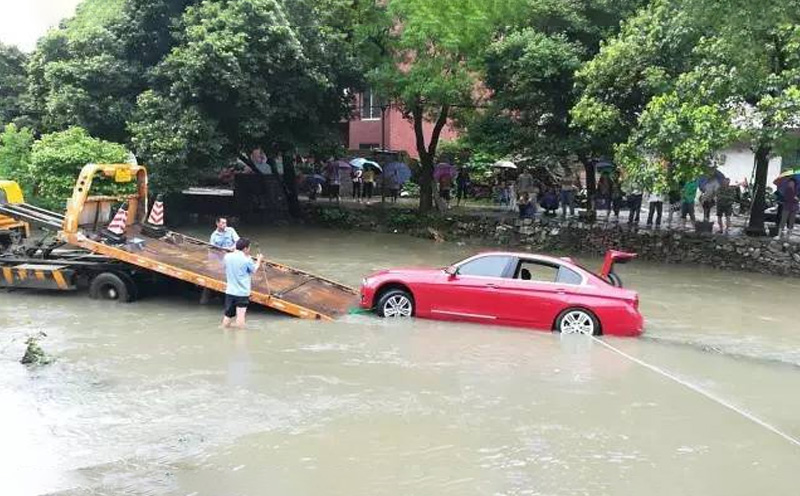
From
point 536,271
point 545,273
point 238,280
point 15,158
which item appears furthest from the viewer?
point 15,158

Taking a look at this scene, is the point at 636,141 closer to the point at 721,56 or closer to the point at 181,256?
the point at 721,56

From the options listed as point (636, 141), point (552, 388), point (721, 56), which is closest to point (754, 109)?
point (721, 56)

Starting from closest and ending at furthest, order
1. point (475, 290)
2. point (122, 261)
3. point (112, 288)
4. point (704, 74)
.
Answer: point (475, 290), point (122, 261), point (112, 288), point (704, 74)

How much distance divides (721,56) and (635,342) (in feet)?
27.4

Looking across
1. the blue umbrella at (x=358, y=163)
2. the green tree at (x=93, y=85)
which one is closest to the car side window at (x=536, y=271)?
the green tree at (x=93, y=85)

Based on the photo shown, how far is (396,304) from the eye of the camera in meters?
12.2

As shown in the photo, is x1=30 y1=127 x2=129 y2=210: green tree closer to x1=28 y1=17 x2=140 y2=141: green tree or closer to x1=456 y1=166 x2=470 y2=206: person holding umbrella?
x1=28 y1=17 x2=140 y2=141: green tree

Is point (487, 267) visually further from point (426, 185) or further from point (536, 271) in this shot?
point (426, 185)

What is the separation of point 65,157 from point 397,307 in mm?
11717

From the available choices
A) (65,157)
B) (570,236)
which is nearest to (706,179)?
(570,236)

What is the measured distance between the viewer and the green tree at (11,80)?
2878 cm

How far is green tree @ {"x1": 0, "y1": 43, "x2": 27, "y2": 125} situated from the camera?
94.4 ft

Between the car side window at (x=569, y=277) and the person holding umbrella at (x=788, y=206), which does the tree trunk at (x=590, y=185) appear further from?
the car side window at (x=569, y=277)

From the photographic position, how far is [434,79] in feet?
69.2
